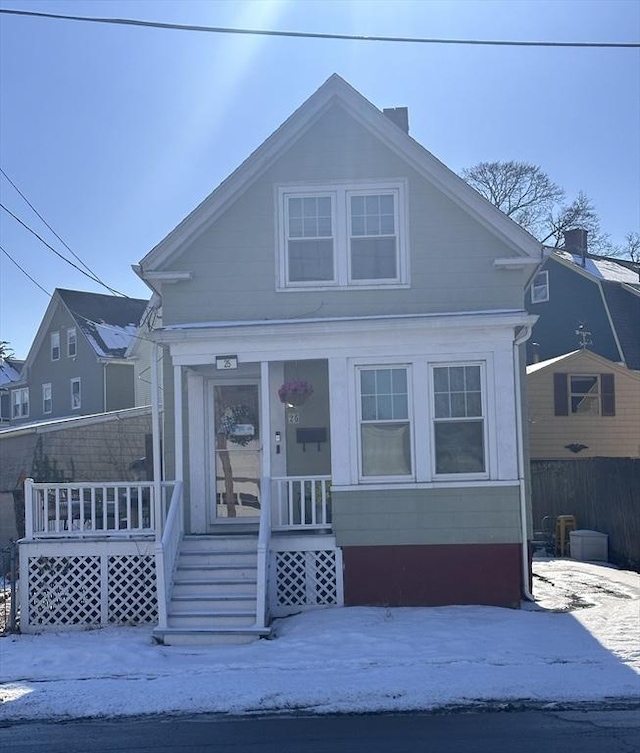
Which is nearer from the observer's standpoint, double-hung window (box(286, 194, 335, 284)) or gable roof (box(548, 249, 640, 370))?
double-hung window (box(286, 194, 335, 284))

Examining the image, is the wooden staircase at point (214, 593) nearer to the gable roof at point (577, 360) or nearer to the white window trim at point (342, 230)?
the white window trim at point (342, 230)

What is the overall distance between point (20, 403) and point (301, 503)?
29.1 m

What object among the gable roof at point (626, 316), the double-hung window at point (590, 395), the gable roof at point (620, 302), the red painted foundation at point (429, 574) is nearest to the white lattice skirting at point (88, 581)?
the red painted foundation at point (429, 574)

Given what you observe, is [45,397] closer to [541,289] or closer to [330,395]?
[541,289]

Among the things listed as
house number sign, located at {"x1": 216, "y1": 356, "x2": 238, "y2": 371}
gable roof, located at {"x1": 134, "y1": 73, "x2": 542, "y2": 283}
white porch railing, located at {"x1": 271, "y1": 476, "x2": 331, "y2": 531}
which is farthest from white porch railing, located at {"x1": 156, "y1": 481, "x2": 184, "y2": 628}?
gable roof, located at {"x1": 134, "y1": 73, "x2": 542, "y2": 283}

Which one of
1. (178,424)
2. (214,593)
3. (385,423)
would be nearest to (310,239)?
(385,423)

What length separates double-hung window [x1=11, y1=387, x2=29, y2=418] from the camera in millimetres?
36375

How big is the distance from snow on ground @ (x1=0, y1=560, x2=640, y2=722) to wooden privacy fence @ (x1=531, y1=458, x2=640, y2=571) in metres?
4.30

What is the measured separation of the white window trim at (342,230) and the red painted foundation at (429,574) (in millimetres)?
3556

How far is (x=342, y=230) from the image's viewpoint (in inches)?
455

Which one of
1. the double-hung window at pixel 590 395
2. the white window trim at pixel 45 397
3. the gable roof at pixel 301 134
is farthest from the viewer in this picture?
the white window trim at pixel 45 397

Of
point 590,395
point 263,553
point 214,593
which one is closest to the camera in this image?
point 263,553

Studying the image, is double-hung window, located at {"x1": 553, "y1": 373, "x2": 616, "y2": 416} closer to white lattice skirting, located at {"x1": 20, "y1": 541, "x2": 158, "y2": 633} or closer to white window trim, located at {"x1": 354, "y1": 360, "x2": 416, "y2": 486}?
white window trim, located at {"x1": 354, "y1": 360, "x2": 416, "y2": 486}

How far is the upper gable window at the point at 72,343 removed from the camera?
3309cm
